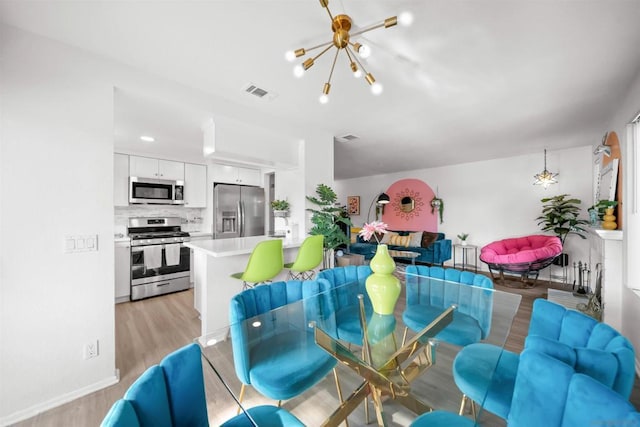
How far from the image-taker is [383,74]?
→ 84.0 inches

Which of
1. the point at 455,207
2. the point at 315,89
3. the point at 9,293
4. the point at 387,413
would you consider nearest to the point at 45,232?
the point at 9,293

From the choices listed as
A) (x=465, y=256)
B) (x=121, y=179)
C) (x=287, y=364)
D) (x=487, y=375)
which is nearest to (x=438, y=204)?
(x=465, y=256)

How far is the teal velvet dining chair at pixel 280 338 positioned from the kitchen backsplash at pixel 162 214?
12.9 feet

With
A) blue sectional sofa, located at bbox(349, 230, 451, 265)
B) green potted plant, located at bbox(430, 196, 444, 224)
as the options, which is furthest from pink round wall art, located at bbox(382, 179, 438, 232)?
blue sectional sofa, located at bbox(349, 230, 451, 265)

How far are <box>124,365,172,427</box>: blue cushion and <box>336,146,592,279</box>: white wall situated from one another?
255 inches

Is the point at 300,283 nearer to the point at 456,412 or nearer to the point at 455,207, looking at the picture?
the point at 456,412

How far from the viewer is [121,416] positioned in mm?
555

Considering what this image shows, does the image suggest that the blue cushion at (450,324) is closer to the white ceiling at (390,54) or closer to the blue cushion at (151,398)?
the blue cushion at (151,398)

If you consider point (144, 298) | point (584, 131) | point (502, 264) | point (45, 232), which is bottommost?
point (144, 298)

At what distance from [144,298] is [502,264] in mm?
6070

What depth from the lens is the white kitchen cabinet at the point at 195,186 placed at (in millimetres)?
4609

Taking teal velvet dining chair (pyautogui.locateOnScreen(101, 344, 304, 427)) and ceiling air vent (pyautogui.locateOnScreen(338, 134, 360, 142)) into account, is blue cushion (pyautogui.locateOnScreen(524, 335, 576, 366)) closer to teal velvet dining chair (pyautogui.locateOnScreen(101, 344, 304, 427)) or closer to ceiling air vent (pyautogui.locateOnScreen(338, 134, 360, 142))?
teal velvet dining chair (pyautogui.locateOnScreen(101, 344, 304, 427))

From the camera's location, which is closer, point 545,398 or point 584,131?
point 545,398

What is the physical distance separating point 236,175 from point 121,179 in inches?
73.7
